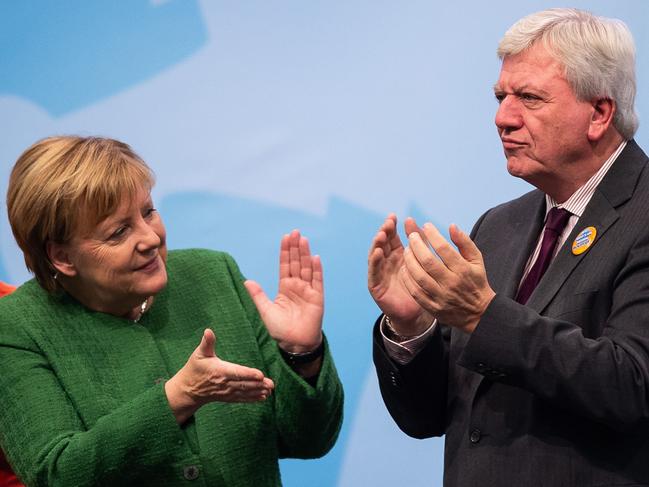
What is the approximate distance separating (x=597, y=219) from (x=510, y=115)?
0.29 metres

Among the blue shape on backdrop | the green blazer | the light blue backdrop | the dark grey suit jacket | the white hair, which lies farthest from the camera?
the blue shape on backdrop

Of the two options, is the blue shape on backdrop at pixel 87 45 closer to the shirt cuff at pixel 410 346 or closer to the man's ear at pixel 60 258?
the man's ear at pixel 60 258

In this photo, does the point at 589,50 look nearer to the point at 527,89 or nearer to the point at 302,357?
the point at 527,89

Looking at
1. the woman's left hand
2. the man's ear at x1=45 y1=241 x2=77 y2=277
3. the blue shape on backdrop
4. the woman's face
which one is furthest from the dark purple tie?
the blue shape on backdrop

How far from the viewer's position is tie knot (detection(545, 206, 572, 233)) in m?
2.42

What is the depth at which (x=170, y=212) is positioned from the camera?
3.83 m

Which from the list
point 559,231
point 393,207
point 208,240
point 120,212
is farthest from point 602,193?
point 208,240

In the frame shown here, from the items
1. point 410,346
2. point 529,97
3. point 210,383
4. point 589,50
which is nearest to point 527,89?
point 529,97

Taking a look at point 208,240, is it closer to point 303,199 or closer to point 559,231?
point 303,199

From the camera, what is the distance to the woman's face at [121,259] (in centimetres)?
240

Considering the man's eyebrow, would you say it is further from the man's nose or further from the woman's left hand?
the woman's left hand

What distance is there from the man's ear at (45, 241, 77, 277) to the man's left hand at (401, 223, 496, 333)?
2.30 feet

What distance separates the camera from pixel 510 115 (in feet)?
7.99

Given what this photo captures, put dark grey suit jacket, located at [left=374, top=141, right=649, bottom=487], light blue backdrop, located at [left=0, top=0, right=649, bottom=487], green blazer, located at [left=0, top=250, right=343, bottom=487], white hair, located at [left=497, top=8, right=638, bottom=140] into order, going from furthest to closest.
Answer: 1. light blue backdrop, located at [left=0, top=0, right=649, bottom=487]
2. white hair, located at [left=497, top=8, right=638, bottom=140]
3. green blazer, located at [left=0, top=250, right=343, bottom=487]
4. dark grey suit jacket, located at [left=374, top=141, right=649, bottom=487]
